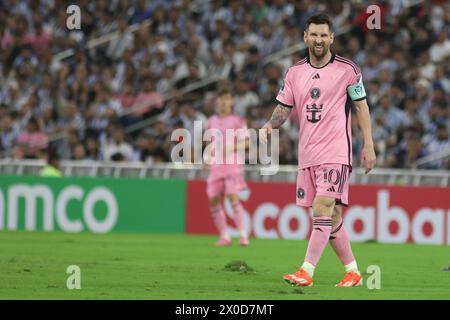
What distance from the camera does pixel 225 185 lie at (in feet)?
61.7

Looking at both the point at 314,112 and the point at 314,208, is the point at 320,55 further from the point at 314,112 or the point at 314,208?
the point at 314,208

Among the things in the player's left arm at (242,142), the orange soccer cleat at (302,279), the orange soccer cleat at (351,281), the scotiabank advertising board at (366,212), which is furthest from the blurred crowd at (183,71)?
the orange soccer cleat at (302,279)

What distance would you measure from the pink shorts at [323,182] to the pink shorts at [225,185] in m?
7.50

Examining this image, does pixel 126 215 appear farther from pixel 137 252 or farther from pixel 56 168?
pixel 137 252

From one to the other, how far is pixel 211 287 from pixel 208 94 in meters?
13.4

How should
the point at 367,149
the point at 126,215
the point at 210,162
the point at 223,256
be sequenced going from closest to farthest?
the point at 367,149 → the point at 223,256 → the point at 210,162 → the point at 126,215

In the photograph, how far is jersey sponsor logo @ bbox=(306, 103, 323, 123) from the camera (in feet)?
36.4

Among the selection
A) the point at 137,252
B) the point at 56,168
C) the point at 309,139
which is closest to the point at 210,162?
the point at 137,252

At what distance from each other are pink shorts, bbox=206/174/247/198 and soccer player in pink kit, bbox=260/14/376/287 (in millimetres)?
7450

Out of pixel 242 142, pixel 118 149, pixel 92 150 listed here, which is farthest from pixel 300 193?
pixel 92 150

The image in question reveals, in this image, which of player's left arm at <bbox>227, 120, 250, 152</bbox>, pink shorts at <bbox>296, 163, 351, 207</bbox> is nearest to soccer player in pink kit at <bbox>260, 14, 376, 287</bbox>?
pink shorts at <bbox>296, 163, 351, 207</bbox>

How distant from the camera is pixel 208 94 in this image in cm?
2422

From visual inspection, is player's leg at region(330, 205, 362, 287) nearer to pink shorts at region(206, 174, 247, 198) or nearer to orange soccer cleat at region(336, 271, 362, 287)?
orange soccer cleat at region(336, 271, 362, 287)

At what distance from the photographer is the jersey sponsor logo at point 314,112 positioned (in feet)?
36.4
